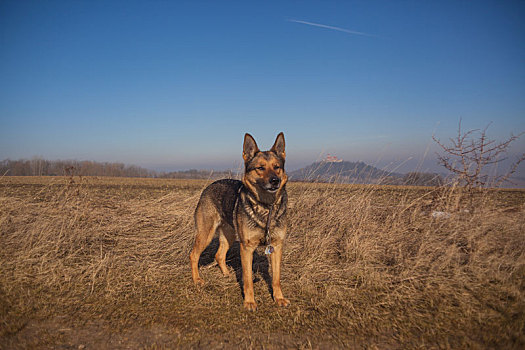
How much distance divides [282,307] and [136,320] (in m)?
1.96

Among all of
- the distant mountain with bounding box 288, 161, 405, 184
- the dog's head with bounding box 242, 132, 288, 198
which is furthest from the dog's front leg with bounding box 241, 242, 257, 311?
the distant mountain with bounding box 288, 161, 405, 184

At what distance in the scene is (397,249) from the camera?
16.7 ft

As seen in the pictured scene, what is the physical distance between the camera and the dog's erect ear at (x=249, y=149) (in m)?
4.39

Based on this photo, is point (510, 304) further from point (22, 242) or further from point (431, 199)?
point (22, 242)

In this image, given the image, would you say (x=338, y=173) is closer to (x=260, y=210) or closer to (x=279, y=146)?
(x=279, y=146)

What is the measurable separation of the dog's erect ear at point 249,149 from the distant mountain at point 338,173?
394cm

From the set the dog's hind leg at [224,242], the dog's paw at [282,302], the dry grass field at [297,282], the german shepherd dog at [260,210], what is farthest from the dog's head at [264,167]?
the dry grass field at [297,282]

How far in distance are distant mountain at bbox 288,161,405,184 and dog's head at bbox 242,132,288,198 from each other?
389cm

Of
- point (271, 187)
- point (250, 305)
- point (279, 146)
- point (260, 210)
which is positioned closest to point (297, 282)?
point (250, 305)

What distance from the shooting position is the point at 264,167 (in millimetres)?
4066

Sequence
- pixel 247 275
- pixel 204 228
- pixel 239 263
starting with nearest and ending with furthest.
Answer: pixel 247 275 < pixel 204 228 < pixel 239 263

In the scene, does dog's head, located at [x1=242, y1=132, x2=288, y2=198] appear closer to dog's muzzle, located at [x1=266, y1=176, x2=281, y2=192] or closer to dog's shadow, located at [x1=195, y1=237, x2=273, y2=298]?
dog's muzzle, located at [x1=266, y1=176, x2=281, y2=192]

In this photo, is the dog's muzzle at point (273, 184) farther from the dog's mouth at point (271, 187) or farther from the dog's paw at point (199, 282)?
the dog's paw at point (199, 282)

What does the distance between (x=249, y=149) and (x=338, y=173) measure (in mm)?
5011
